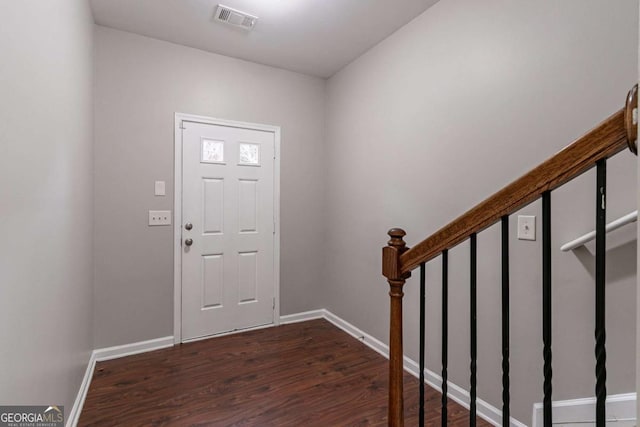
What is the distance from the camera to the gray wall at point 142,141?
8.61 feet

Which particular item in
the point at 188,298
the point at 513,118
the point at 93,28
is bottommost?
the point at 188,298

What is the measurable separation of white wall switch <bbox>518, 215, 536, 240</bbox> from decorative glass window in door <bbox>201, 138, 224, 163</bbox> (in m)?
2.51

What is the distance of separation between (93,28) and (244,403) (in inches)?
119

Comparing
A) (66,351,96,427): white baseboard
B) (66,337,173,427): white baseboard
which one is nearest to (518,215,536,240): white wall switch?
(66,351,96,427): white baseboard

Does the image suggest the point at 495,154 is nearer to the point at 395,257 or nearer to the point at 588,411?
the point at 395,257

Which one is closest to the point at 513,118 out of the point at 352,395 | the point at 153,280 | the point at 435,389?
the point at 435,389

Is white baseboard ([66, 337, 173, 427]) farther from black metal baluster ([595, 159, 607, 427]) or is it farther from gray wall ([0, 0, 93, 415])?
black metal baluster ([595, 159, 607, 427])

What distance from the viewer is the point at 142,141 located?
275 cm

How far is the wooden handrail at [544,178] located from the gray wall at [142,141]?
8.40 ft

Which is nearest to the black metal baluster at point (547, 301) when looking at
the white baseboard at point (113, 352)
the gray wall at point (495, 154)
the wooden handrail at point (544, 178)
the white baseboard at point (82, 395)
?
the wooden handrail at point (544, 178)

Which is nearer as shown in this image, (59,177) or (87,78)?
(59,177)

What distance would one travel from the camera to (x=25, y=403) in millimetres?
1149

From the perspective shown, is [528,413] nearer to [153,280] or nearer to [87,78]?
[153,280]

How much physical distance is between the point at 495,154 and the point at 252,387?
2.20m
